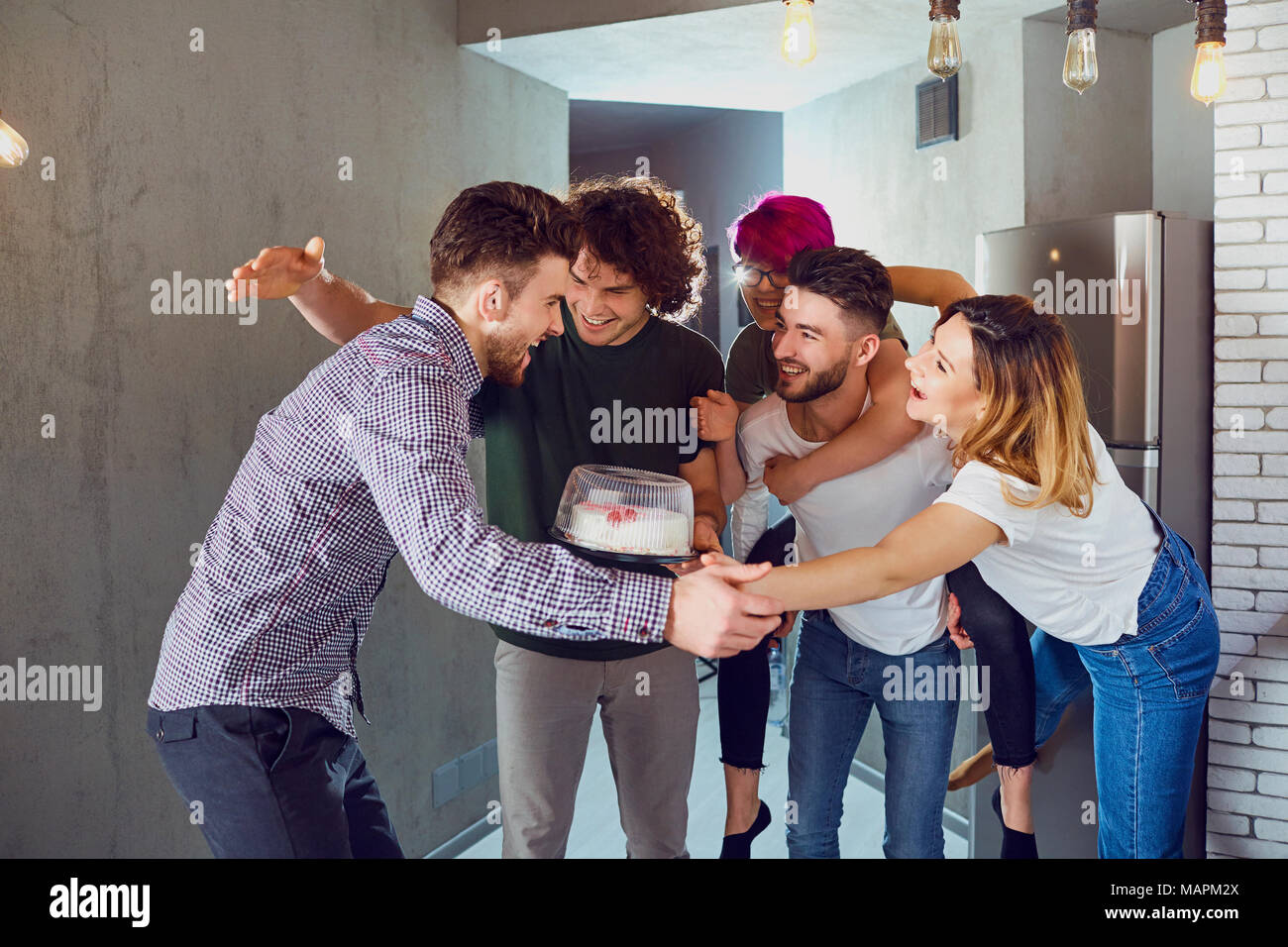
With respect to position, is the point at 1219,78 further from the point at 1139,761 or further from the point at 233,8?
the point at 233,8

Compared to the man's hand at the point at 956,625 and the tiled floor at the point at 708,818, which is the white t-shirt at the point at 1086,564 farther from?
the tiled floor at the point at 708,818

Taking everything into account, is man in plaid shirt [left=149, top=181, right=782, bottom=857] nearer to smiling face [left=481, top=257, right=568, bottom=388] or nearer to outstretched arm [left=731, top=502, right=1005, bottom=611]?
smiling face [left=481, top=257, right=568, bottom=388]

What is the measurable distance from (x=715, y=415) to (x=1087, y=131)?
2.14m

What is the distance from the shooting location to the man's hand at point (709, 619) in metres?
1.39

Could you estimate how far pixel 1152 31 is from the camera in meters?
3.44

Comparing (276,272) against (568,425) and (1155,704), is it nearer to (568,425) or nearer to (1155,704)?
(568,425)

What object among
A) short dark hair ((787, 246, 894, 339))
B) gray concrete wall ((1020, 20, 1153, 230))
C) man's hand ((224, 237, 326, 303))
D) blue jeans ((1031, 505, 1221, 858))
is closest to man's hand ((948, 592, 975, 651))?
blue jeans ((1031, 505, 1221, 858))

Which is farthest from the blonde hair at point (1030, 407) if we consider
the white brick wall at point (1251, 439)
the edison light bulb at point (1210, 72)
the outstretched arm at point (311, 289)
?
the outstretched arm at point (311, 289)

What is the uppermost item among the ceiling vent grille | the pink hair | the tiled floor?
the ceiling vent grille

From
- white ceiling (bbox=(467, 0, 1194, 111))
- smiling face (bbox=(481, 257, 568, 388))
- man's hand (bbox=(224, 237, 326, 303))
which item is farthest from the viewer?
white ceiling (bbox=(467, 0, 1194, 111))

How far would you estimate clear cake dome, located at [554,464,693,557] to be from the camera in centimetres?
172

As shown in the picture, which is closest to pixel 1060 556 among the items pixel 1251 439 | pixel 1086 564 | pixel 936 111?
pixel 1086 564

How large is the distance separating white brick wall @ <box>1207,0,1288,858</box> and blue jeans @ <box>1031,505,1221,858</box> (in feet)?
2.21

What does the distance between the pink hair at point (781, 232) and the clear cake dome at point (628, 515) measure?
Result: 721mm
